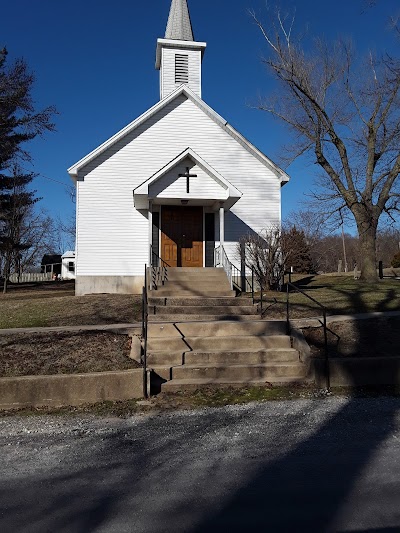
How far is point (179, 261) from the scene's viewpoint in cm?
1577

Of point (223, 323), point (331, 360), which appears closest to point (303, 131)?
point (223, 323)

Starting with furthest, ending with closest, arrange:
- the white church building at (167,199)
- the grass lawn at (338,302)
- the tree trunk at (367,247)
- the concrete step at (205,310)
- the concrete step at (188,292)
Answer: the tree trunk at (367,247)
the white church building at (167,199)
the concrete step at (188,292)
the grass lawn at (338,302)
the concrete step at (205,310)

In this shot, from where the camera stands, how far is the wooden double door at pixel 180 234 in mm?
15719

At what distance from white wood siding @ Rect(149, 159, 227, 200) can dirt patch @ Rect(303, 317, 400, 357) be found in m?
6.75

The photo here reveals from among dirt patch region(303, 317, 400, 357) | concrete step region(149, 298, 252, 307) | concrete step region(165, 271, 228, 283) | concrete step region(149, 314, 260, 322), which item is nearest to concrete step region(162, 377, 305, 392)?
dirt patch region(303, 317, 400, 357)

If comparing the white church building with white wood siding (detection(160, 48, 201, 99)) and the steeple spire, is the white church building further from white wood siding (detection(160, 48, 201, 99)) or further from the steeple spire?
the steeple spire

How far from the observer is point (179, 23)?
71.7 ft

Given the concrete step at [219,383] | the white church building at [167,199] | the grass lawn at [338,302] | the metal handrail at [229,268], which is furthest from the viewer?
the white church building at [167,199]

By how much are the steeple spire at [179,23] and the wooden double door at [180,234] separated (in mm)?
9824

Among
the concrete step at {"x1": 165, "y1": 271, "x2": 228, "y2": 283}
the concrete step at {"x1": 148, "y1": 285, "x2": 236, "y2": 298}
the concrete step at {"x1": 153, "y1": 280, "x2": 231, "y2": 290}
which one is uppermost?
the concrete step at {"x1": 165, "y1": 271, "x2": 228, "y2": 283}

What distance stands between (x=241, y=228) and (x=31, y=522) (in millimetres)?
14112

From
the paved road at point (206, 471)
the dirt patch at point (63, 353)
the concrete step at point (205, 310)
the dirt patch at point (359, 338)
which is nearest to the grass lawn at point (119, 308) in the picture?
the concrete step at point (205, 310)

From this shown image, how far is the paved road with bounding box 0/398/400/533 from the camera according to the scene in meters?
3.04

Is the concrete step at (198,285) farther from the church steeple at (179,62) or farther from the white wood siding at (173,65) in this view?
the white wood siding at (173,65)
